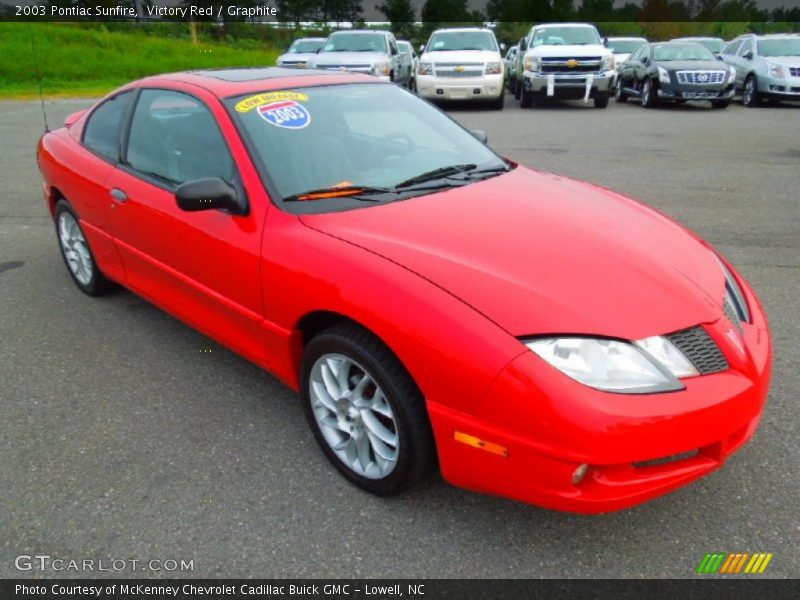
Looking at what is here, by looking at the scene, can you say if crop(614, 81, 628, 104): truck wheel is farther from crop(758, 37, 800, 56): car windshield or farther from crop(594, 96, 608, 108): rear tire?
crop(758, 37, 800, 56): car windshield

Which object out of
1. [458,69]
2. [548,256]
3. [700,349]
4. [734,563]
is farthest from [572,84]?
[734,563]

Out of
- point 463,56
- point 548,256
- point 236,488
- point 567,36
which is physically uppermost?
point 567,36

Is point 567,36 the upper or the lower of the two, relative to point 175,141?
upper

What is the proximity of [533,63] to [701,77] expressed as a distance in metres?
3.52

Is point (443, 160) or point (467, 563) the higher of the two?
point (443, 160)

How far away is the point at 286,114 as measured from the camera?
3.24 meters

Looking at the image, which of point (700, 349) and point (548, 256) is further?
point (548, 256)

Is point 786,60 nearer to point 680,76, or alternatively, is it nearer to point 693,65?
point 693,65

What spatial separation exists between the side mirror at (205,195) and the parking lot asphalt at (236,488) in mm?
992

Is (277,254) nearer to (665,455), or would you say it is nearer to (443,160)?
(443,160)

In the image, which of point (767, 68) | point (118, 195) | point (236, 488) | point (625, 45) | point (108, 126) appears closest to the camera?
point (236, 488)
